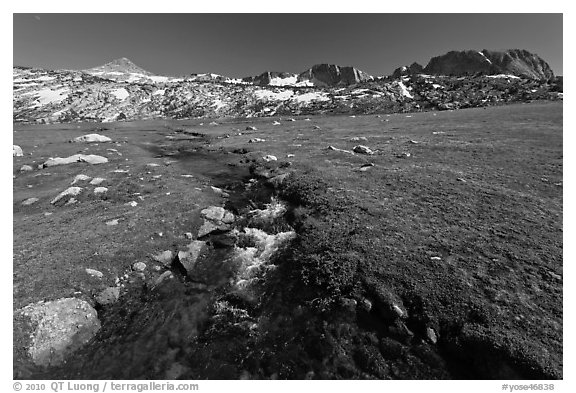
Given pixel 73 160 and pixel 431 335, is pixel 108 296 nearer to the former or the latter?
pixel 431 335

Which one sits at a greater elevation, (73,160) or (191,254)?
(73,160)

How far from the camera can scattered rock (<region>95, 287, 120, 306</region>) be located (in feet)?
52.6

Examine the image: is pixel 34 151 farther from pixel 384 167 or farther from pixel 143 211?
pixel 384 167

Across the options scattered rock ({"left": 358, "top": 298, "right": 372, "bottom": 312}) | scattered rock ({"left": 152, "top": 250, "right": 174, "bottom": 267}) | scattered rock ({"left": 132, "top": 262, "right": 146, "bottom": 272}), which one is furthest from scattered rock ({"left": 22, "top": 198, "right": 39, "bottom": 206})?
scattered rock ({"left": 358, "top": 298, "right": 372, "bottom": 312})

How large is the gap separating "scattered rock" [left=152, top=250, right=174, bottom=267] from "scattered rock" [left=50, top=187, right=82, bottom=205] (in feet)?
52.3

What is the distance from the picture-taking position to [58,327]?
1403 centimetres

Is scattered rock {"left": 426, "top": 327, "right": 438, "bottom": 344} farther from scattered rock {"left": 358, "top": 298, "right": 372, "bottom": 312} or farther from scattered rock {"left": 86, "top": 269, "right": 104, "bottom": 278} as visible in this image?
scattered rock {"left": 86, "top": 269, "right": 104, "bottom": 278}

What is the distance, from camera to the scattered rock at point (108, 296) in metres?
16.0

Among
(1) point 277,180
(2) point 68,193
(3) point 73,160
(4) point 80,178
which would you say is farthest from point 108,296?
(3) point 73,160

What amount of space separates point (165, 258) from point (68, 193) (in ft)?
55.6

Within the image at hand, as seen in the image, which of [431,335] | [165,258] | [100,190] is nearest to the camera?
[431,335]

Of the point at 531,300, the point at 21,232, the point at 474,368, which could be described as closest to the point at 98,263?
the point at 21,232

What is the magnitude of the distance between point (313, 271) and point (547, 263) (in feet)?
40.5

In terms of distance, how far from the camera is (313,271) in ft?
56.1
